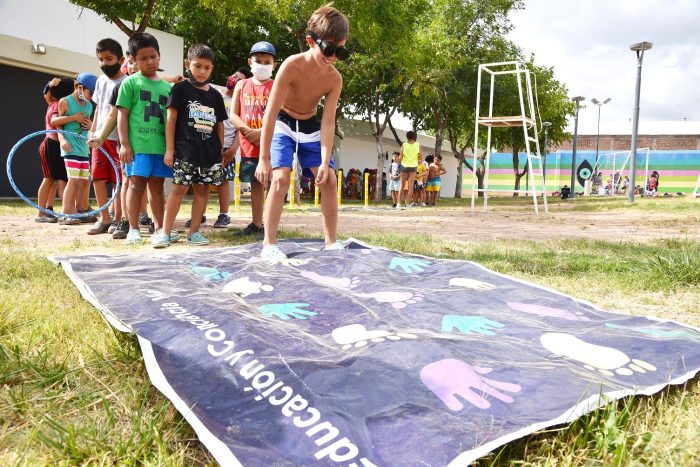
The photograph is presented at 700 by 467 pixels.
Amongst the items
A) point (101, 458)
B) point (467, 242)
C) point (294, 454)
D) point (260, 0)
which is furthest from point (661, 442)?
point (260, 0)

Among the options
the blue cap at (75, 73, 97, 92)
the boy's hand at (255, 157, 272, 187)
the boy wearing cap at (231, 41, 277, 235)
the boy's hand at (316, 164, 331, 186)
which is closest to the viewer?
the boy's hand at (255, 157, 272, 187)

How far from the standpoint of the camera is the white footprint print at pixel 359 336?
192 cm

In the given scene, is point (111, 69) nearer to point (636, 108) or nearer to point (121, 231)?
point (121, 231)

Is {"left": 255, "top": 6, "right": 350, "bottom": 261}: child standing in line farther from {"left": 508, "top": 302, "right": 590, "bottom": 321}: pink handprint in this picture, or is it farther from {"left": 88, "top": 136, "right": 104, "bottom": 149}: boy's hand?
{"left": 88, "top": 136, "right": 104, "bottom": 149}: boy's hand

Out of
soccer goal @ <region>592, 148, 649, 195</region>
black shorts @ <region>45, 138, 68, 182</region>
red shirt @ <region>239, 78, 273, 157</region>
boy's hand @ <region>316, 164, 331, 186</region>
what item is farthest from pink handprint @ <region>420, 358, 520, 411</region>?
soccer goal @ <region>592, 148, 649, 195</region>

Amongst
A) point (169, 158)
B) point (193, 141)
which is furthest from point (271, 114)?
point (169, 158)

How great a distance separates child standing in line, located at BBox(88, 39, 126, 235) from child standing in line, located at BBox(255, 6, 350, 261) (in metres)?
2.24

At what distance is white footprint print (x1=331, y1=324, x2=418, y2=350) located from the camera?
6.31 feet

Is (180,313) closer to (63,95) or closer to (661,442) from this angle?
(661,442)

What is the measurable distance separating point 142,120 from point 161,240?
1.11m

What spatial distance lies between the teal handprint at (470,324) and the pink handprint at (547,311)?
29 cm

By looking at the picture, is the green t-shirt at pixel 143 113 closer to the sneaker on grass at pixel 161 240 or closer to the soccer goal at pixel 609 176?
the sneaker on grass at pixel 161 240

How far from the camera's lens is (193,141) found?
4.85 meters

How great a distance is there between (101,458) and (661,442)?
132 cm
